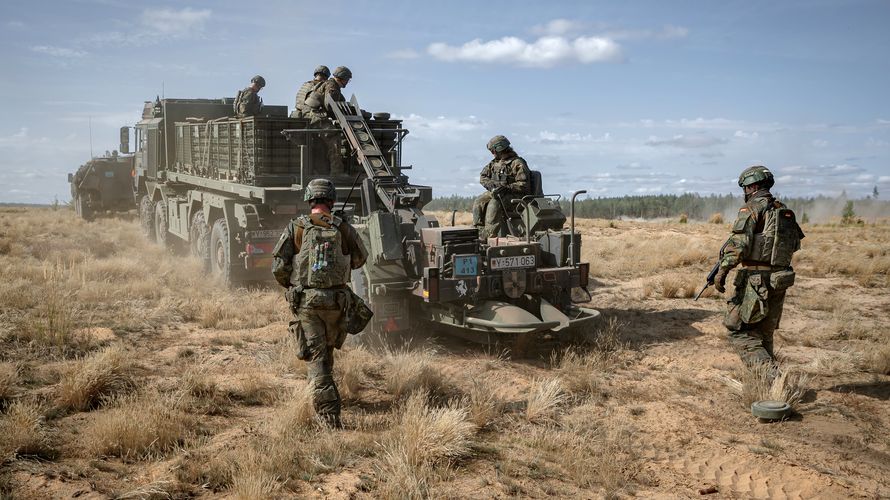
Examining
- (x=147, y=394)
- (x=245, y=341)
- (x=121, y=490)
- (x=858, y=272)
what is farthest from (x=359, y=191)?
(x=858, y=272)

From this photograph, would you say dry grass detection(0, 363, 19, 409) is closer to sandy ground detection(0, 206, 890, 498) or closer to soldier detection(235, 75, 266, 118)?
sandy ground detection(0, 206, 890, 498)

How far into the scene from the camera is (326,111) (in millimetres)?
11242

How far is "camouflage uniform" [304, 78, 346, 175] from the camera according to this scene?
36.4 feet

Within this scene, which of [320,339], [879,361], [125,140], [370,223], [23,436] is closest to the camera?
[23,436]

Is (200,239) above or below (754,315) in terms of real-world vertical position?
above

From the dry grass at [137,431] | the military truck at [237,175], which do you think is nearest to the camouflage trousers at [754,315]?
the dry grass at [137,431]

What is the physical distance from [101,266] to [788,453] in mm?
12046

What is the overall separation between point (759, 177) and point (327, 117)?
6.73 meters

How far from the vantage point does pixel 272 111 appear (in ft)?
44.3

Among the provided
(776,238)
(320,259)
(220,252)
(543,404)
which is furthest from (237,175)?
(776,238)

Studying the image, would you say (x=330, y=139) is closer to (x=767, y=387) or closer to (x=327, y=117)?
(x=327, y=117)

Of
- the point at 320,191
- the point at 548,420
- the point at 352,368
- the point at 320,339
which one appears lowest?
the point at 548,420

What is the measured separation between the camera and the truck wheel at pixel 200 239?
13.5 m

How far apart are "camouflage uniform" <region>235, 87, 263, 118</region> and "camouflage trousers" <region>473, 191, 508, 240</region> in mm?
5900
